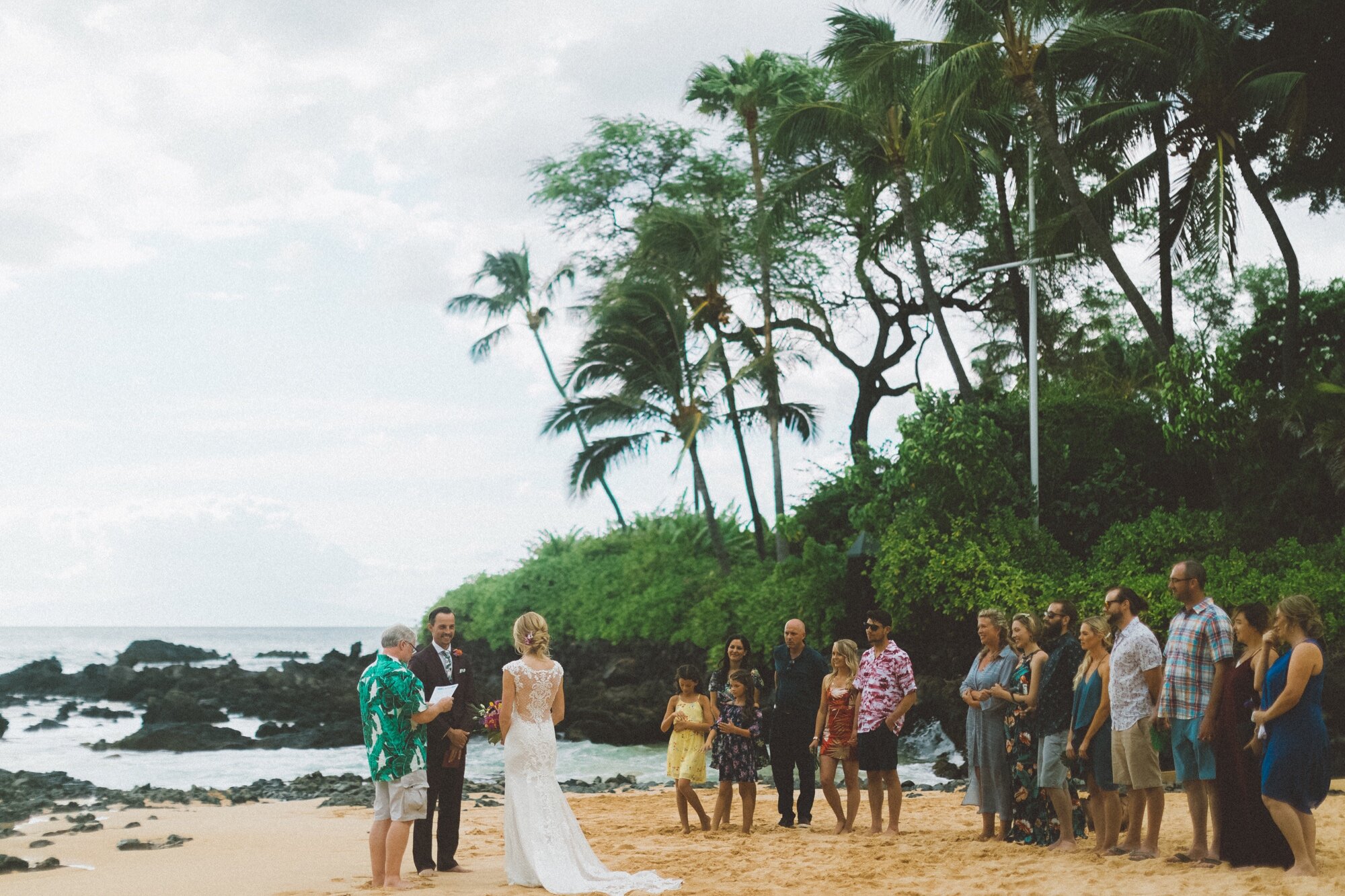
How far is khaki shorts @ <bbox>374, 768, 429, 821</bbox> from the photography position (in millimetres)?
7020

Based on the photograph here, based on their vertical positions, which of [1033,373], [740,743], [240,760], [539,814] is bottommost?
[240,760]

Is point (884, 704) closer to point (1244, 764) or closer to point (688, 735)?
point (688, 735)

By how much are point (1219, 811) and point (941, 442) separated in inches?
467

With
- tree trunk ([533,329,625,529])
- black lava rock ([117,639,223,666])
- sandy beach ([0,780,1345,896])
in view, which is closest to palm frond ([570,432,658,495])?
tree trunk ([533,329,625,529])

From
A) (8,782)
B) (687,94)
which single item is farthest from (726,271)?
(8,782)

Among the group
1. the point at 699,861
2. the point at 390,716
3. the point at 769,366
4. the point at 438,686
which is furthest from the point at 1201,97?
the point at 390,716

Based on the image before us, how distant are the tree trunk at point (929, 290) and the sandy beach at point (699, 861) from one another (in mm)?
10743

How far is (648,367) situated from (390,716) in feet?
66.4

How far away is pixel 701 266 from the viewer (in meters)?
26.4

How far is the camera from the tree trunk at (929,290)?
21156 millimetres

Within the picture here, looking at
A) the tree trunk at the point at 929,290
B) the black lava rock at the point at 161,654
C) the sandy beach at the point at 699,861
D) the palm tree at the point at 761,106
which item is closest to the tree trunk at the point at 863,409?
the palm tree at the point at 761,106

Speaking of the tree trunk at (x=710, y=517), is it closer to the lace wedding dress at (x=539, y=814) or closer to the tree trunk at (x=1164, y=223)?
the tree trunk at (x=1164, y=223)

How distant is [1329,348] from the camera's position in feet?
61.0

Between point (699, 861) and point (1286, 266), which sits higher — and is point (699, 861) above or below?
below
